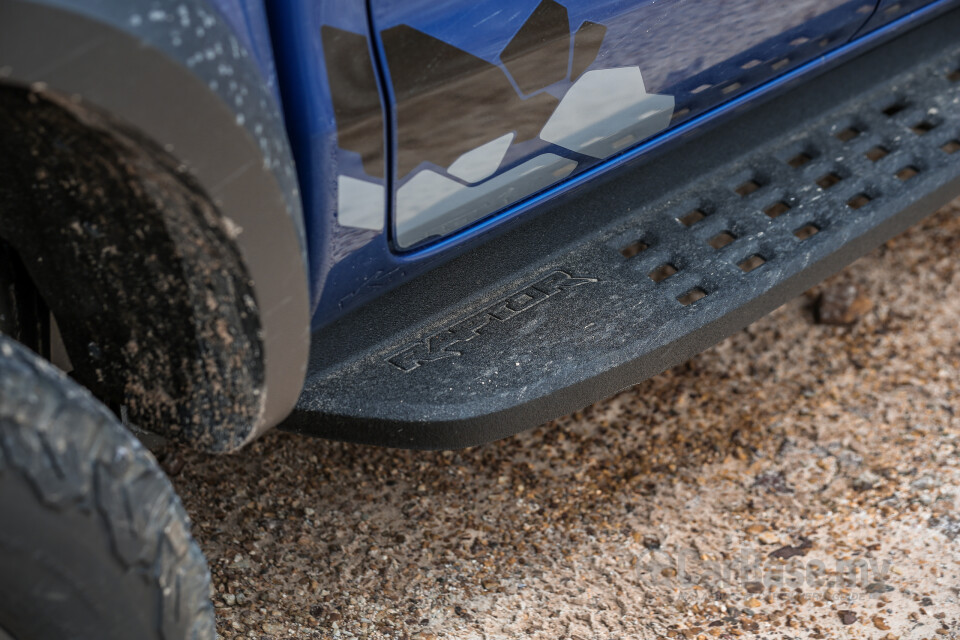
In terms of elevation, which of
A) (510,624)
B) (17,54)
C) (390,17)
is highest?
(17,54)

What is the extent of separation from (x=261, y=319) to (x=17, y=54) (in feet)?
1.36

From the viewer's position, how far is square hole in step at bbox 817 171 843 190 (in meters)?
1.97

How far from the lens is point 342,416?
1406 millimetres

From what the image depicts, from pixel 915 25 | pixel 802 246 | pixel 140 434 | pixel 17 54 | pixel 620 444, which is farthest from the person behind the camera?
pixel 915 25

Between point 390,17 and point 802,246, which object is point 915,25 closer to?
point 802,246

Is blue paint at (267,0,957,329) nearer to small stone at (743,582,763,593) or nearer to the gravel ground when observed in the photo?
the gravel ground

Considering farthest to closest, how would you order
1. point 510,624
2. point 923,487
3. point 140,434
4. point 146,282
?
point 923,487, point 510,624, point 140,434, point 146,282

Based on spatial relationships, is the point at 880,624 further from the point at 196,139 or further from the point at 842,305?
the point at 196,139

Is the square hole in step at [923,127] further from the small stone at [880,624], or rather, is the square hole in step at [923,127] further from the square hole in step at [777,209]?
the small stone at [880,624]

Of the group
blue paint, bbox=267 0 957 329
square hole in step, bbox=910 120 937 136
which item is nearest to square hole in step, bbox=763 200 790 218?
blue paint, bbox=267 0 957 329

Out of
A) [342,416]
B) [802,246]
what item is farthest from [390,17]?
[802,246]

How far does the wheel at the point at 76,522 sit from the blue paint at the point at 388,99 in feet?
1.31

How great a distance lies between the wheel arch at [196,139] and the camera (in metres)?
0.82

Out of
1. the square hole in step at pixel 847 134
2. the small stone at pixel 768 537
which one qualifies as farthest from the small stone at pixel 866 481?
the square hole in step at pixel 847 134
